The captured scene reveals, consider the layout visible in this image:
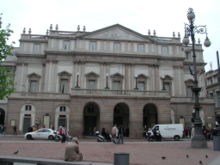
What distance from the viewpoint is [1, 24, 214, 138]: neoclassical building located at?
4003 cm

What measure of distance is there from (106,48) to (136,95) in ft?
43.0

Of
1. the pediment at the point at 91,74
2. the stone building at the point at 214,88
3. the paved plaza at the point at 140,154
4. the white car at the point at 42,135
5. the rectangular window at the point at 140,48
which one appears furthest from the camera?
the stone building at the point at 214,88

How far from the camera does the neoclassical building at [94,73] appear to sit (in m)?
40.0

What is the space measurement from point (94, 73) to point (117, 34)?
886cm

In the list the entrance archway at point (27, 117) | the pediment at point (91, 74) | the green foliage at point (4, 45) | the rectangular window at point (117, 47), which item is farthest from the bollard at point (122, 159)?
the rectangular window at point (117, 47)

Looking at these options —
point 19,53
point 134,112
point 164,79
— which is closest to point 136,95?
point 134,112

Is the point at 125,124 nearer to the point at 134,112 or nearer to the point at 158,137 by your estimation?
the point at 134,112

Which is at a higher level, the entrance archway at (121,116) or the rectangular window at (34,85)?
the rectangular window at (34,85)

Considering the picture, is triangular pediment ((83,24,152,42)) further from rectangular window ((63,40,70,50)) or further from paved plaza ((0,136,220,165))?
paved plaza ((0,136,220,165))

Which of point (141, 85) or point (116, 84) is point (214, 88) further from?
point (116, 84)

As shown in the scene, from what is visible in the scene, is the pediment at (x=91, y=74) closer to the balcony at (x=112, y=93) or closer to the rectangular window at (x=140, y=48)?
the balcony at (x=112, y=93)

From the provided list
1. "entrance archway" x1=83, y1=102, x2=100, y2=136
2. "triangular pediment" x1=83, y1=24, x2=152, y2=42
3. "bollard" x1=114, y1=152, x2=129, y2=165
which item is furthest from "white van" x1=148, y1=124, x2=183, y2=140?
"bollard" x1=114, y1=152, x2=129, y2=165

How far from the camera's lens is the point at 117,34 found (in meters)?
46.2

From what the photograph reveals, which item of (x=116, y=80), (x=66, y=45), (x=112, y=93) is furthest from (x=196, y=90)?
(x=66, y=45)
